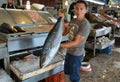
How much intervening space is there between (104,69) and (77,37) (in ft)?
7.74

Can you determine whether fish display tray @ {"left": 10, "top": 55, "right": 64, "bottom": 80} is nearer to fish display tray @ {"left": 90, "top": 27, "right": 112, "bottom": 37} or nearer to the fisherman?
the fisherman

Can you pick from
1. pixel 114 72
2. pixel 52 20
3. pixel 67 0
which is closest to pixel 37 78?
pixel 52 20

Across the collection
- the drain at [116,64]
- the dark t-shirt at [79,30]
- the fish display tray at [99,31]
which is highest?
the dark t-shirt at [79,30]

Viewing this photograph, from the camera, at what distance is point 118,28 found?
250 inches

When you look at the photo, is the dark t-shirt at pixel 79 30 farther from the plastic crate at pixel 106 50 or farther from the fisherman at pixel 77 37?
the plastic crate at pixel 106 50

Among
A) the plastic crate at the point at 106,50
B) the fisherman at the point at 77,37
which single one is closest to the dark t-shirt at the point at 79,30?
the fisherman at the point at 77,37

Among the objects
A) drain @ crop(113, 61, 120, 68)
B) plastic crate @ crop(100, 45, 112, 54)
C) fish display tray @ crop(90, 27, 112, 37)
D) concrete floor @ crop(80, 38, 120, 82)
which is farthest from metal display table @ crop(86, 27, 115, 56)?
drain @ crop(113, 61, 120, 68)

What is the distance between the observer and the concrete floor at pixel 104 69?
3.55m

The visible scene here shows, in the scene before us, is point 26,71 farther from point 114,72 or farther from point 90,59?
point 90,59

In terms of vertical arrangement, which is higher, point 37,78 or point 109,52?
point 37,78

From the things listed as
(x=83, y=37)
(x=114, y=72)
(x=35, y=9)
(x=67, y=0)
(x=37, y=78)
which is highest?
(x=67, y=0)

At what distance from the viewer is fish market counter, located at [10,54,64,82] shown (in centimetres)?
202

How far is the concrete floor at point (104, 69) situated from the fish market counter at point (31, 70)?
127cm

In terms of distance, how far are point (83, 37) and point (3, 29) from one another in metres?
1.09
